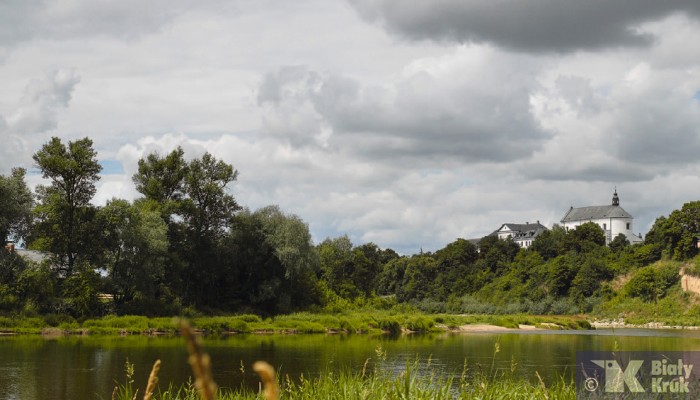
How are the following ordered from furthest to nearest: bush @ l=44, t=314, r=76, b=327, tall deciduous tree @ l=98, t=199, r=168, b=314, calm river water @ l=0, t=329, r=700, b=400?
1. tall deciduous tree @ l=98, t=199, r=168, b=314
2. bush @ l=44, t=314, r=76, b=327
3. calm river water @ l=0, t=329, r=700, b=400

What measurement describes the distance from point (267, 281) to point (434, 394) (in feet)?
192

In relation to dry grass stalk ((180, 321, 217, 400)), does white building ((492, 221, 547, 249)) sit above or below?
above

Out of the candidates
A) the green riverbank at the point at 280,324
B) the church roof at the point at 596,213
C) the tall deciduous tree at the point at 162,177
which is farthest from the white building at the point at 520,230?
the tall deciduous tree at the point at 162,177

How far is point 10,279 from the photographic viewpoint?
53.8 meters

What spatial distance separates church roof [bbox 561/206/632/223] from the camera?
172000 millimetres

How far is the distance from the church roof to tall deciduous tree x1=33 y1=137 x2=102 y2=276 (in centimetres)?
13873

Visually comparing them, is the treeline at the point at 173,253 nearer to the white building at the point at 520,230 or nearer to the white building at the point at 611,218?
the white building at the point at 611,218

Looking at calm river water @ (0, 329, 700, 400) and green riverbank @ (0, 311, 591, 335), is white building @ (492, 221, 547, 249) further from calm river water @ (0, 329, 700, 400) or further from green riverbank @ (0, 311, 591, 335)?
calm river water @ (0, 329, 700, 400)

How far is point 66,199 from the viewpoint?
57969 mm

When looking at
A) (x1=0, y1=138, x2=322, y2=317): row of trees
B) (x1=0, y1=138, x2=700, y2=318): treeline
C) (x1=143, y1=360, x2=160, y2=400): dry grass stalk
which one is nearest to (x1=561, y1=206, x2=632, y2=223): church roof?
(x1=0, y1=138, x2=700, y2=318): treeline

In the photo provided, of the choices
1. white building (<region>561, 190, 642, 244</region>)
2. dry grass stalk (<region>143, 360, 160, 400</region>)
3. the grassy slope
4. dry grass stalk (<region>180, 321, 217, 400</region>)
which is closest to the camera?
dry grass stalk (<region>180, 321, 217, 400</region>)

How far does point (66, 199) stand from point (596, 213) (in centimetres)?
14189

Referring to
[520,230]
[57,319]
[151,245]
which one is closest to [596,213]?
[520,230]

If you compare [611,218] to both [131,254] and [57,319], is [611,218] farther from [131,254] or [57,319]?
[57,319]
